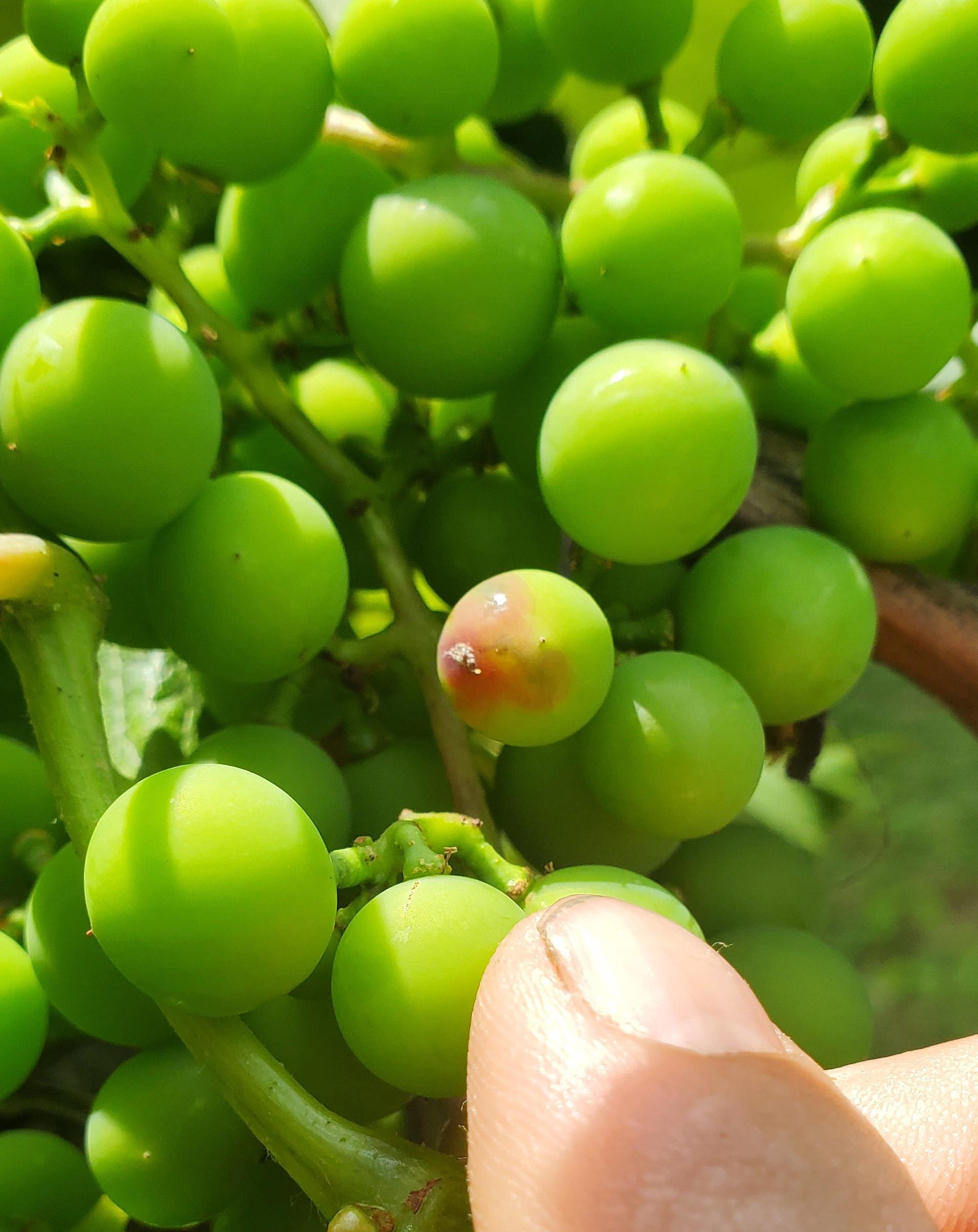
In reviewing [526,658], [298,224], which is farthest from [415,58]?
[526,658]

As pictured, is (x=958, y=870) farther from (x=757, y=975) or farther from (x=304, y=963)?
(x=304, y=963)

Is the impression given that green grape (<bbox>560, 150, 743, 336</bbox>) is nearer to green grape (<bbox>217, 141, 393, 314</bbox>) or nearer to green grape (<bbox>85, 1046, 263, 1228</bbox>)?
green grape (<bbox>217, 141, 393, 314</bbox>)

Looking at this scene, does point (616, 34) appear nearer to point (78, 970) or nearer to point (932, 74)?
point (932, 74)

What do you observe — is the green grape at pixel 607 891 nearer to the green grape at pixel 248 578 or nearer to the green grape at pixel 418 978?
the green grape at pixel 418 978

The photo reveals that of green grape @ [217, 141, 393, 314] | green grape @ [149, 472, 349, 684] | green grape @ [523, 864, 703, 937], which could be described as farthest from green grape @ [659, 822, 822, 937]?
green grape @ [217, 141, 393, 314]

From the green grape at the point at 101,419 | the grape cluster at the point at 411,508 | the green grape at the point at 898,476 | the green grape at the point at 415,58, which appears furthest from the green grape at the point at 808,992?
the green grape at the point at 415,58

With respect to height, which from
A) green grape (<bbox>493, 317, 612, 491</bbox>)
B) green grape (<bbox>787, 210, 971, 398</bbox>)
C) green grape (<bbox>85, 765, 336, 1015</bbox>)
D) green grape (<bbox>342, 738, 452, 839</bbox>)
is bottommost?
green grape (<bbox>342, 738, 452, 839</bbox>)
